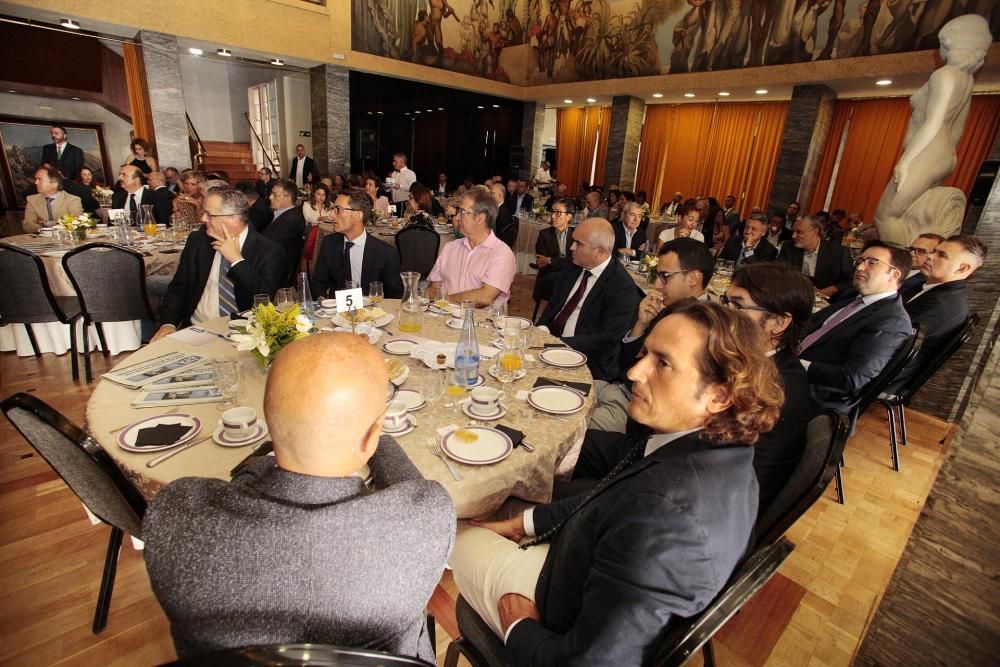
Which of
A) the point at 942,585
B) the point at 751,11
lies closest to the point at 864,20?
the point at 751,11

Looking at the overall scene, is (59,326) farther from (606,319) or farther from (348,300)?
(606,319)

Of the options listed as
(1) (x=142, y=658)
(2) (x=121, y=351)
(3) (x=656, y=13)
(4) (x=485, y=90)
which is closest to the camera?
(1) (x=142, y=658)

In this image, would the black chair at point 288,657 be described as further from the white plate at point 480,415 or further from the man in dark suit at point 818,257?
the man in dark suit at point 818,257

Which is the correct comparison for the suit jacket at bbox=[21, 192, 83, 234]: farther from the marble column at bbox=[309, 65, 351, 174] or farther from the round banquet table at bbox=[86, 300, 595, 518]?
the marble column at bbox=[309, 65, 351, 174]

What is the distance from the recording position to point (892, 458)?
3.67 metres

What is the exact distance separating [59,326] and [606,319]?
4668mm

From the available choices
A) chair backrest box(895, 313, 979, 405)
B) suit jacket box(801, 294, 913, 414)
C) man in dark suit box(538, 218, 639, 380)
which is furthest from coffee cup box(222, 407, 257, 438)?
chair backrest box(895, 313, 979, 405)

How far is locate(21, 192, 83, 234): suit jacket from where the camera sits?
5352 mm

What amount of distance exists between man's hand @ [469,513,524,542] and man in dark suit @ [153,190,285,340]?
2319 mm

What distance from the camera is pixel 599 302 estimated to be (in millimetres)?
3221

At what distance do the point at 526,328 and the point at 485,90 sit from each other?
12.6 meters

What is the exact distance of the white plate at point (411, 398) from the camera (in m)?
1.91

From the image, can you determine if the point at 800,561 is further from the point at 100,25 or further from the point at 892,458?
the point at 100,25

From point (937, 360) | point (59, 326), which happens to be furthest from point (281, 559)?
point (59, 326)
